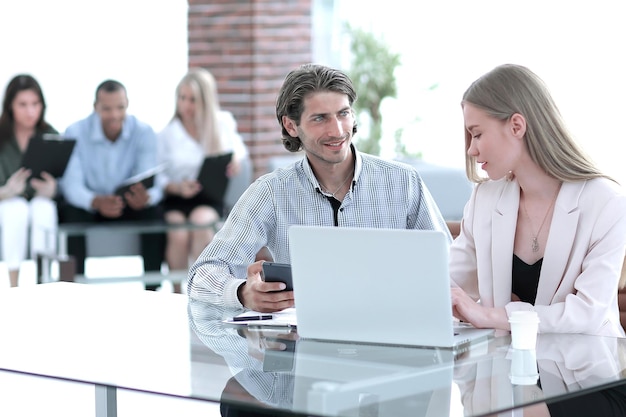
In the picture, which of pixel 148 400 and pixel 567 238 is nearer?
pixel 567 238

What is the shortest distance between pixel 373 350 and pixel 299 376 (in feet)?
0.71

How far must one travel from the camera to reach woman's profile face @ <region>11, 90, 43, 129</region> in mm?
6535

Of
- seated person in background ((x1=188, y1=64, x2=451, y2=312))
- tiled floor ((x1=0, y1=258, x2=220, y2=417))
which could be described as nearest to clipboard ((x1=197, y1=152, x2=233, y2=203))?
tiled floor ((x1=0, y1=258, x2=220, y2=417))

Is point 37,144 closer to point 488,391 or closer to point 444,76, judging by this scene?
point 444,76

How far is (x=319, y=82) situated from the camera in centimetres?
284

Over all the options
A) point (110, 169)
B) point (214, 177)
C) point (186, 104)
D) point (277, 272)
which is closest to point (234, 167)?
point (214, 177)

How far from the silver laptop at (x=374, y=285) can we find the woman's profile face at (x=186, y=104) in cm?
492

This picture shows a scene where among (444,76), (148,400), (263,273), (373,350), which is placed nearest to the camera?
(373,350)

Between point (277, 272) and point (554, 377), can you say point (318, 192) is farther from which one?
point (554, 377)

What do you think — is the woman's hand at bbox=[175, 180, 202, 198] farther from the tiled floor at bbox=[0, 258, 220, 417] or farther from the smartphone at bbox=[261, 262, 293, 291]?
the smartphone at bbox=[261, 262, 293, 291]

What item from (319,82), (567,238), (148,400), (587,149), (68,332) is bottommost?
(148,400)

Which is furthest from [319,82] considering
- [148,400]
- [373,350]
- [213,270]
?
[148,400]

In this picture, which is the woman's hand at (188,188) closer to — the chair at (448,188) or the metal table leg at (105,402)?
the chair at (448,188)

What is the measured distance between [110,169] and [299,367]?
16.4 ft
